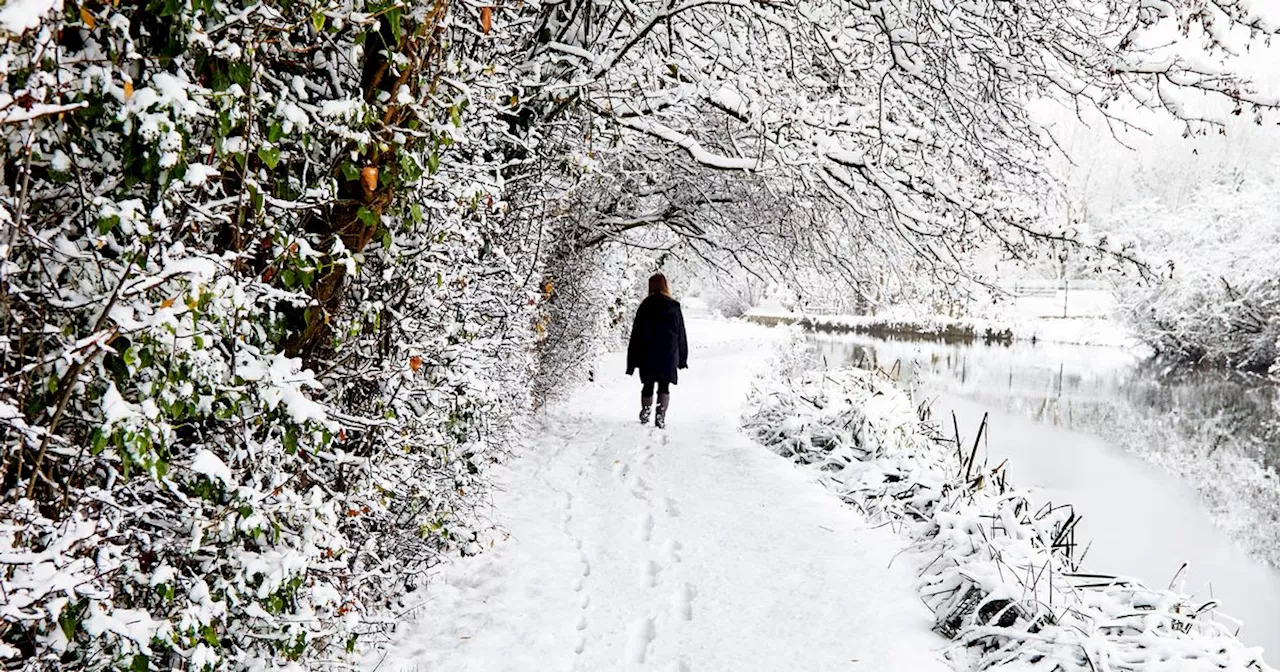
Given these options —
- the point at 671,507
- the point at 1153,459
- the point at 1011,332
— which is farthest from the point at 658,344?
the point at 1011,332

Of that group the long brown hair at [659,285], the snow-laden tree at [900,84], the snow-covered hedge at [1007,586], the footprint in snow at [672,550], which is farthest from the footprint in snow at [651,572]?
the long brown hair at [659,285]

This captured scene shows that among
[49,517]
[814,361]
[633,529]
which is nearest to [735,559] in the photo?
[633,529]

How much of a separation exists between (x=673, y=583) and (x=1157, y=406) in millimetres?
15767

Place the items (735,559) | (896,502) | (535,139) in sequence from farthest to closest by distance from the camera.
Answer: (896,502) < (535,139) < (735,559)

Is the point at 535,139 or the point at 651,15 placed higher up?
the point at 651,15

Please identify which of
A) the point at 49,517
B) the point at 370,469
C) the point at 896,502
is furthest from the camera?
the point at 896,502

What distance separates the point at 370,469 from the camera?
2.70 metres

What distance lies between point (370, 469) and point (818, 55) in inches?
165

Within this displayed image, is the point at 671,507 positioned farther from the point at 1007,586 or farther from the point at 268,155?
the point at 268,155

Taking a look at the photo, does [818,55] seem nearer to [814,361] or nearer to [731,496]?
[731,496]

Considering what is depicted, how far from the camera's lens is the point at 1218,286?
22.1 metres

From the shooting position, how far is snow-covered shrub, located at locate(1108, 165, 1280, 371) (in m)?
21.4

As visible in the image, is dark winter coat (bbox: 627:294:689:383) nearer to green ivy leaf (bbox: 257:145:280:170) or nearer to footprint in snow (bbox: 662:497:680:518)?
footprint in snow (bbox: 662:497:680:518)

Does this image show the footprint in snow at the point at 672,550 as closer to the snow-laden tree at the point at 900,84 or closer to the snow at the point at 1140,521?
the snow-laden tree at the point at 900,84
